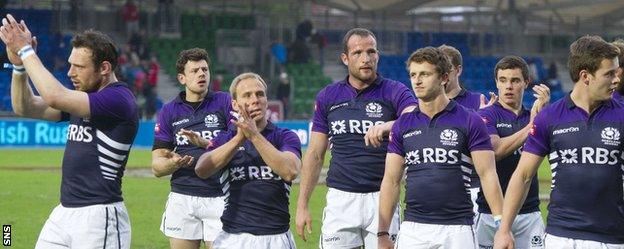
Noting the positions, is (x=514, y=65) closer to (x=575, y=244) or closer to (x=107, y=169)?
(x=575, y=244)

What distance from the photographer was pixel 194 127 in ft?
39.4

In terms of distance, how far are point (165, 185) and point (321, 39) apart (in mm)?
23867

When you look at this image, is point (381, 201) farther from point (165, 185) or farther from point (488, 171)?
point (165, 185)

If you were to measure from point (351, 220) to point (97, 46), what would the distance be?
10.1 ft

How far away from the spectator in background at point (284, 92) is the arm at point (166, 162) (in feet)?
101

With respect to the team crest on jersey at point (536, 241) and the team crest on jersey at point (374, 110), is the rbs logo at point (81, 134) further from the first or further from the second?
the team crest on jersey at point (536, 241)

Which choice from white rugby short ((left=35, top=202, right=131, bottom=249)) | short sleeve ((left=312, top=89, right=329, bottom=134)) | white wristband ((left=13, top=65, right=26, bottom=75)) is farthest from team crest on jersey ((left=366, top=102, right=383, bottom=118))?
white wristband ((left=13, top=65, right=26, bottom=75))

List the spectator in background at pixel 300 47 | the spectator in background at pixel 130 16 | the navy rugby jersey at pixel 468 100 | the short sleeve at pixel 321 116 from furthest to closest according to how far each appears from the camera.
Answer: the spectator in background at pixel 300 47 → the spectator in background at pixel 130 16 → the navy rugby jersey at pixel 468 100 → the short sleeve at pixel 321 116

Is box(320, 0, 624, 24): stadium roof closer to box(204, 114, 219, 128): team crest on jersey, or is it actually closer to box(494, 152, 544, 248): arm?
box(204, 114, 219, 128): team crest on jersey

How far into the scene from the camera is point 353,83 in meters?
10.9

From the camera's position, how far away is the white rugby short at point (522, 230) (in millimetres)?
10914

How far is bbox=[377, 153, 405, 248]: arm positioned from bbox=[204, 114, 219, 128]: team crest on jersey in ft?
10.7
